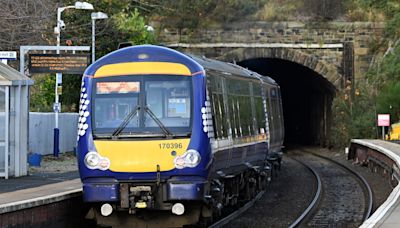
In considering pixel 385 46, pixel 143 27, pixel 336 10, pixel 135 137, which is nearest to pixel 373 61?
pixel 385 46

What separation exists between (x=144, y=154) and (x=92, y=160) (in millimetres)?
793

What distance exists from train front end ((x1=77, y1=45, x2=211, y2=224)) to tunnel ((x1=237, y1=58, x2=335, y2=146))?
2644 cm

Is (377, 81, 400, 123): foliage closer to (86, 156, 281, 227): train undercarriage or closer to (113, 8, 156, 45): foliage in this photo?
(113, 8, 156, 45): foliage

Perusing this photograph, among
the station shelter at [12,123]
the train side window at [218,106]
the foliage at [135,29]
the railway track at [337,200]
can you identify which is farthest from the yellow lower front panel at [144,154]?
the foliage at [135,29]

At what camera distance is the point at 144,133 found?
12.8 m

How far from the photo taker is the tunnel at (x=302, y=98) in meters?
42.2

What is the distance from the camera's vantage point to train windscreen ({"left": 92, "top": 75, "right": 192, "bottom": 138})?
Result: 12922 mm

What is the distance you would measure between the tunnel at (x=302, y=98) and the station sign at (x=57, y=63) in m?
16.5

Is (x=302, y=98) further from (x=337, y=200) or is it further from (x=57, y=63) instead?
(x=337, y=200)

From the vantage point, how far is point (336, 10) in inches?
1603

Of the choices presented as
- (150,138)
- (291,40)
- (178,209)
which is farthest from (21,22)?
(178,209)

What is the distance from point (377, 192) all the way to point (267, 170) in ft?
9.79

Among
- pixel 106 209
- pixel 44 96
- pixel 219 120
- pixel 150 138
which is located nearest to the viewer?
pixel 150 138

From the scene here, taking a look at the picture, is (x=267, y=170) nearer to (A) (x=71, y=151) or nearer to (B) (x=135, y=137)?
(B) (x=135, y=137)
